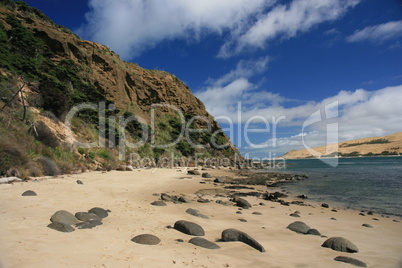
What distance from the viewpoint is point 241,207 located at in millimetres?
8398

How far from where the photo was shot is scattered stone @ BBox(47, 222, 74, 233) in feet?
→ 12.1

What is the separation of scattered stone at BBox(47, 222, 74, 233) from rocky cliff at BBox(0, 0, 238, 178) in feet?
21.4

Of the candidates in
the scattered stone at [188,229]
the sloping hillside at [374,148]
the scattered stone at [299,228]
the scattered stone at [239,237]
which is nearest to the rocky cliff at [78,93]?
the scattered stone at [188,229]

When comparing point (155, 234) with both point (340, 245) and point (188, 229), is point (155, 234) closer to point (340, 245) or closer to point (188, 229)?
point (188, 229)

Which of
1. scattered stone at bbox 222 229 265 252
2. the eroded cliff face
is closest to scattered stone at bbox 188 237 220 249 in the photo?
scattered stone at bbox 222 229 265 252

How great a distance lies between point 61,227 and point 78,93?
80.2 feet

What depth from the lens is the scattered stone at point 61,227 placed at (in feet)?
12.1

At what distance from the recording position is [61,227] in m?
3.73

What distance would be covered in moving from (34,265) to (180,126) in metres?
39.2

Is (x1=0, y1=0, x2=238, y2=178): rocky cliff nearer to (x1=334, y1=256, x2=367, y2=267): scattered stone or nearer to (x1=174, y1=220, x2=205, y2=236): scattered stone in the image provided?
(x1=174, y1=220, x2=205, y2=236): scattered stone

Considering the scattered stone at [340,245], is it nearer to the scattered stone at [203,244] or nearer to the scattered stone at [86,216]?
the scattered stone at [203,244]

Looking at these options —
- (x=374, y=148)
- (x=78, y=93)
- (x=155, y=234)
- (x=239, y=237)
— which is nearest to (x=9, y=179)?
(x=155, y=234)

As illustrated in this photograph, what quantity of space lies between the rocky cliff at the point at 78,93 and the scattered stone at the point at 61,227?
654cm

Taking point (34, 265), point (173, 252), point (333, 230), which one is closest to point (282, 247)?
point (173, 252)
